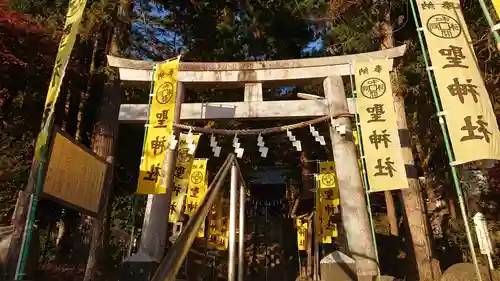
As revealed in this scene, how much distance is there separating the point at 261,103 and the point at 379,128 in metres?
2.62

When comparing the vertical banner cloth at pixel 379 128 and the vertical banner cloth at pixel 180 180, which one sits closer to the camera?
the vertical banner cloth at pixel 379 128

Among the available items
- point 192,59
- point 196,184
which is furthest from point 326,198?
point 192,59

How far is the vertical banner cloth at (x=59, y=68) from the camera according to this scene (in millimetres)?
4770

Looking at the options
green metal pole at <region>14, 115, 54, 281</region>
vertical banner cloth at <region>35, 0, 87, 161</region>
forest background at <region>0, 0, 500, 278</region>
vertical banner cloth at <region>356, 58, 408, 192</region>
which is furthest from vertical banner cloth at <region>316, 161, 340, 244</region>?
green metal pole at <region>14, 115, 54, 281</region>

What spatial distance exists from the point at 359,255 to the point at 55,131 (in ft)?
17.7

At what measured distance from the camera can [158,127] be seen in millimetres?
7691

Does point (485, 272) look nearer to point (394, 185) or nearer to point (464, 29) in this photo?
point (394, 185)

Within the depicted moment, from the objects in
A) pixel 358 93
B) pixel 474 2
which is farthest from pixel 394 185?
pixel 474 2

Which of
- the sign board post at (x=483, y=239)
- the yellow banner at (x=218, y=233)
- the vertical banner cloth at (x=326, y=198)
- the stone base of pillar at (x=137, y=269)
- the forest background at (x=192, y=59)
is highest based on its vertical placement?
the forest background at (x=192, y=59)

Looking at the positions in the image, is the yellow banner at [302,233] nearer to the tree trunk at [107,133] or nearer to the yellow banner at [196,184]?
the yellow banner at [196,184]

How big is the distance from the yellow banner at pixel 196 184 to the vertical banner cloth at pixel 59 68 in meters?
6.58

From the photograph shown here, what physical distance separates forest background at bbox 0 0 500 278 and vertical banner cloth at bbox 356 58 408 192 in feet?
7.02

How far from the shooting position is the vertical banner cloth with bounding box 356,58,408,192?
22.5 feet

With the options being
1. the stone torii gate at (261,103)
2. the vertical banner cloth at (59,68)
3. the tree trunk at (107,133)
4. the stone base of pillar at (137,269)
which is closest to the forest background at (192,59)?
the tree trunk at (107,133)
